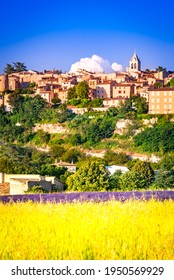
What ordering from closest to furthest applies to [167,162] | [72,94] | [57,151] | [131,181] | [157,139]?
[131,181] < [167,162] < [157,139] < [57,151] < [72,94]

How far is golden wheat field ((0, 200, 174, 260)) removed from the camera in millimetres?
3352

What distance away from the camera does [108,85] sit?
4047cm

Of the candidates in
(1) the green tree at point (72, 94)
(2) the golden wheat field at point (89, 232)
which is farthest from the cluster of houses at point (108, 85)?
(2) the golden wheat field at point (89, 232)

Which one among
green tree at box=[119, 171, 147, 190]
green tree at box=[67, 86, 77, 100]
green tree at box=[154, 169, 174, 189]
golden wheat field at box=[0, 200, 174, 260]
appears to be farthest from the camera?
green tree at box=[67, 86, 77, 100]

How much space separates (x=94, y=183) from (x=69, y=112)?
24795 mm

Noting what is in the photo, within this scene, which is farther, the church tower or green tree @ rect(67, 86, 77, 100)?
the church tower

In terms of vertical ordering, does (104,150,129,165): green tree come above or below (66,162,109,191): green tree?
below

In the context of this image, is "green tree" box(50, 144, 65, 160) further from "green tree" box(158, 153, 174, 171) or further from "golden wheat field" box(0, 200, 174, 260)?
"golden wheat field" box(0, 200, 174, 260)

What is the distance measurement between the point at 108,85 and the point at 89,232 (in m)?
37.1

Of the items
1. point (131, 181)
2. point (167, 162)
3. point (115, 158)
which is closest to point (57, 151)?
point (115, 158)

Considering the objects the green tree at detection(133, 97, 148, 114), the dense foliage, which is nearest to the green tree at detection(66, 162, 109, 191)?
the dense foliage

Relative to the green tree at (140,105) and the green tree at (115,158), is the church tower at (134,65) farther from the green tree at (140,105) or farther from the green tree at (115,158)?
the green tree at (115,158)

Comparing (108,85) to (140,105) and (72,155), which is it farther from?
(72,155)

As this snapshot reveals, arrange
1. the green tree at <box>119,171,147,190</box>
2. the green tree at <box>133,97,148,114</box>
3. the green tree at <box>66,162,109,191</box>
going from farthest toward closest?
the green tree at <box>133,97,148,114</box> → the green tree at <box>119,171,147,190</box> → the green tree at <box>66,162,109,191</box>
